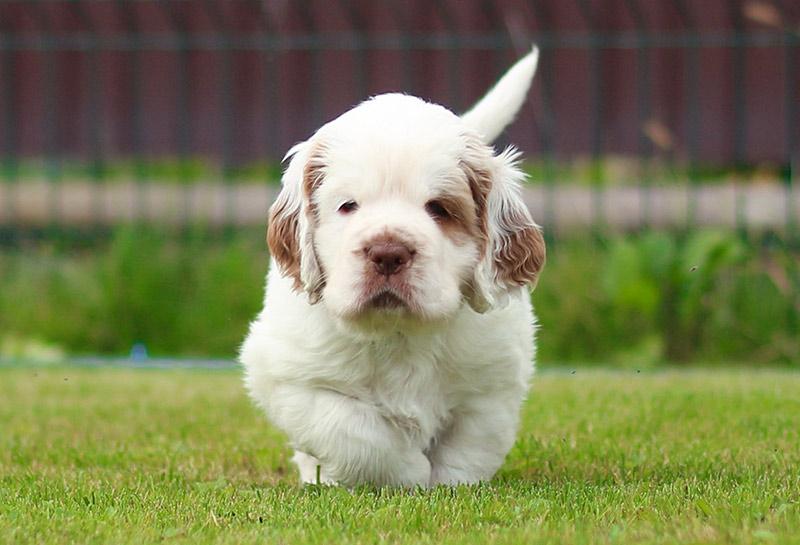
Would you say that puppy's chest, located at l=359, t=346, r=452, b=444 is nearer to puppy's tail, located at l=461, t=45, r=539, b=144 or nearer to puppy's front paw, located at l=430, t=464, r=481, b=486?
puppy's front paw, located at l=430, t=464, r=481, b=486

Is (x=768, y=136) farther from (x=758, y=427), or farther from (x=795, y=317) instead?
(x=758, y=427)

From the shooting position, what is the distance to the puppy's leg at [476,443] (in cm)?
433

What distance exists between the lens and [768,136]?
11180mm

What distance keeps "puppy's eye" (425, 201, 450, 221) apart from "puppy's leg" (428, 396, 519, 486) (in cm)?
63

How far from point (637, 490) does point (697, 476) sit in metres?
0.47

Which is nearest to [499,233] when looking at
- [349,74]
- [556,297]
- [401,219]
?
[401,219]

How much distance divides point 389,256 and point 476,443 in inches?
32.0

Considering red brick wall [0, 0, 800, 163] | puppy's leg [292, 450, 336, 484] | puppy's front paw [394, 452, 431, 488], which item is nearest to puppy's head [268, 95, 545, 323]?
puppy's front paw [394, 452, 431, 488]

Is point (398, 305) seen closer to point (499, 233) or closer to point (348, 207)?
point (348, 207)

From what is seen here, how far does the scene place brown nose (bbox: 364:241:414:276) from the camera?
3.81 m

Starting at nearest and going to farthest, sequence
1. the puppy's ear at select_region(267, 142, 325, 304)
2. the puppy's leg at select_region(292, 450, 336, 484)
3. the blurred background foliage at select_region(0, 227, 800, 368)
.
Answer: the puppy's ear at select_region(267, 142, 325, 304) → the puppy's leg at select_region(292, 450, 336, 484) → the blurred background foliage at select_region(0, 227, 800, 368)

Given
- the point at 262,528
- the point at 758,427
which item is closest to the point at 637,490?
the point at 262,528

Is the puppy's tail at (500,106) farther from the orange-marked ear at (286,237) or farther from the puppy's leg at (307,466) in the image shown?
the puppy's leg at (307,466)

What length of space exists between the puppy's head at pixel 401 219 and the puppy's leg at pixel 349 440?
0.32 meters
